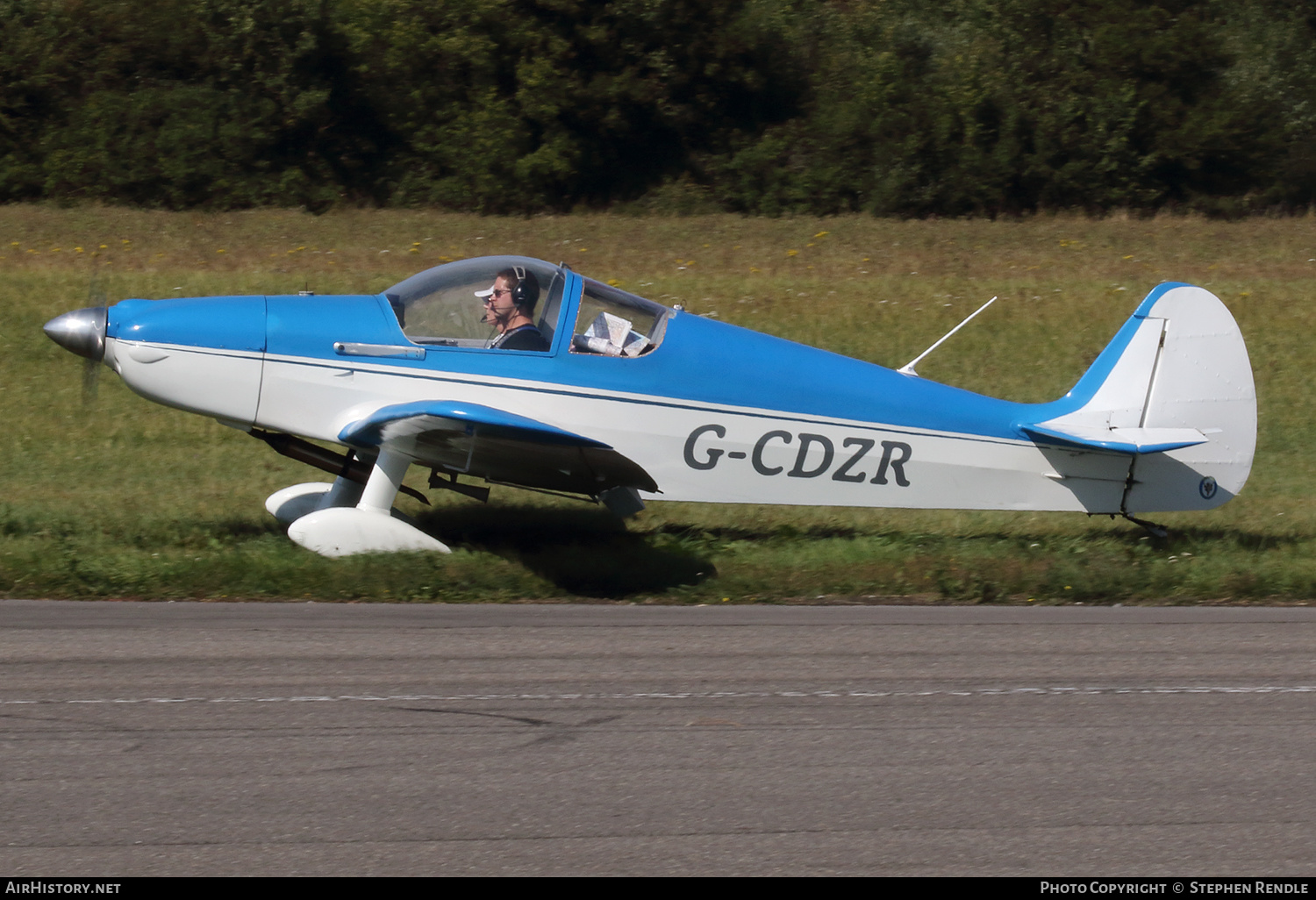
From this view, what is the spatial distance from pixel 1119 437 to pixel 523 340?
3.97 m

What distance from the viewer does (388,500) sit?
8.10 metres

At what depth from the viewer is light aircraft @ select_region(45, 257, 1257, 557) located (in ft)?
26.2

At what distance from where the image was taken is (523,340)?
813 cm

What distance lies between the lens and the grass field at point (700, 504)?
318 inches

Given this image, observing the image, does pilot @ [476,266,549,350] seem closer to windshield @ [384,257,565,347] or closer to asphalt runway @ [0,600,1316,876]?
windshield @ [384,257,565,347]

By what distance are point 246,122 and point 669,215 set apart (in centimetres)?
1021

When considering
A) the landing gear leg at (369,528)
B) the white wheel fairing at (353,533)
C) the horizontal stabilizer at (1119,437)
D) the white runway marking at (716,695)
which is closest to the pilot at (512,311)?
the landing gear leg at (369,528)

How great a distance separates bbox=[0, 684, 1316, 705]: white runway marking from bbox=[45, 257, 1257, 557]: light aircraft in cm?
192

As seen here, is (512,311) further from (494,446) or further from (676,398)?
(676,398)

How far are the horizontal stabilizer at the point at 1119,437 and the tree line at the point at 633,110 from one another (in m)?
21.5

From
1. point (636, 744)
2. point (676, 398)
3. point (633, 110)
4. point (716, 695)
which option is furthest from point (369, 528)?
point (633, 110)

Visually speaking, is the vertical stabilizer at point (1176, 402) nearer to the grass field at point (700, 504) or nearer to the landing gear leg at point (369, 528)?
the grass field at point (700, 504)

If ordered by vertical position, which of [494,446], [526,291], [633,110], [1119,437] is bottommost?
[494,446]

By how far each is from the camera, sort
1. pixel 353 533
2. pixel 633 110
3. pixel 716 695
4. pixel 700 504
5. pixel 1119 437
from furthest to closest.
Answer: pixel 633 110, pixel 700 504, pixel 1119 437, pixel 353 533, pixel 716 695
